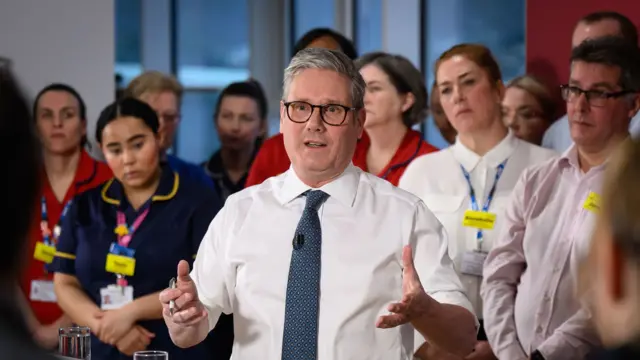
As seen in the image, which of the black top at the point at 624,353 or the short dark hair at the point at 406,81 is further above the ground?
the short dark hair at the point at 406,81

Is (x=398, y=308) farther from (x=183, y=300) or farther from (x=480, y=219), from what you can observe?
(x=480, y=219)

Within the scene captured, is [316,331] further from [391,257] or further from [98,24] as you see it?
[98,24]

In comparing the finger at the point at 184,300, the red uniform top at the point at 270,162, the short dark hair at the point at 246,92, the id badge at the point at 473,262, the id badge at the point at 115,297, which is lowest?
the id badge at the point at 115,297

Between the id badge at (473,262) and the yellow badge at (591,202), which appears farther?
the id badge at (473,262)

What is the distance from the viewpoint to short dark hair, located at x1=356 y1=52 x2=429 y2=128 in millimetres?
4043

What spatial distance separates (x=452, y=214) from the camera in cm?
374

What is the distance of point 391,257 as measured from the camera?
248 centimetres

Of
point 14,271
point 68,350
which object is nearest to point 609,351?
point 14,271

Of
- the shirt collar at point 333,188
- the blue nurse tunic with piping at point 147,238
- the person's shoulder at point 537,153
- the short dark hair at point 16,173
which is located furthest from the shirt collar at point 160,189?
the short dark hair at point 16,173

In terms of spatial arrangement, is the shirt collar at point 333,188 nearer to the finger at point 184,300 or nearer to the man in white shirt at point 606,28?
the finger at point 184,300

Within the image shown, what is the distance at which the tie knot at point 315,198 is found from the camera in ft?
8.41

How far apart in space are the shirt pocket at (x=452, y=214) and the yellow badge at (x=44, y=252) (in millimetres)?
1825

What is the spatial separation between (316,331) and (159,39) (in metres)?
8.00

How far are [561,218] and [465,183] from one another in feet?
1.43
